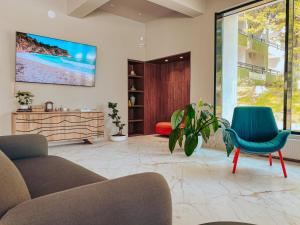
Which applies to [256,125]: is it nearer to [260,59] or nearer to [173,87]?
[260,59]

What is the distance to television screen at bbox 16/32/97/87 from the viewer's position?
4312 mm

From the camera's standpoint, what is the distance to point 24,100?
431 centimetres

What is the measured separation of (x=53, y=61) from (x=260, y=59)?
4.20 meters

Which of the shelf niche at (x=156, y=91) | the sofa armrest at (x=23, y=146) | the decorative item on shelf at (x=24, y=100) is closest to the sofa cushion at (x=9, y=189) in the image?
the sofa armrest at (x=23, y=146)

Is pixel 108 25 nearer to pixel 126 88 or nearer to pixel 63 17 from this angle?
pixel 63 17

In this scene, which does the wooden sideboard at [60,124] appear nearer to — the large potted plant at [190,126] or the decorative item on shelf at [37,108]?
the decorative item on shelf at [37,108]

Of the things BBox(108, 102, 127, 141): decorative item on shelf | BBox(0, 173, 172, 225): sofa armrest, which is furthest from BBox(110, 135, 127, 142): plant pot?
BBox(0, 173, 172, 225): sofa armrest

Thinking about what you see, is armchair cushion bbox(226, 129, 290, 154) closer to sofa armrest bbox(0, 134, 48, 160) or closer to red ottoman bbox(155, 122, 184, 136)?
sofa armrest bbox(0, 134, 48, 160)

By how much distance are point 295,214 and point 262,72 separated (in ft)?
9.77

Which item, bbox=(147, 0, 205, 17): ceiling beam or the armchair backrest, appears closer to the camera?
the armchair backrest

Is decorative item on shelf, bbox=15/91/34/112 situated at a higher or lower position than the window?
lower

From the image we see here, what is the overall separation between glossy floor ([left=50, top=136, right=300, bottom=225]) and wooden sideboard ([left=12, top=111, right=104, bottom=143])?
0.37 meters

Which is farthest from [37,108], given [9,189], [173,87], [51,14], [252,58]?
[252,58]

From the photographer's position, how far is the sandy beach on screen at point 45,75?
14.1 ft
